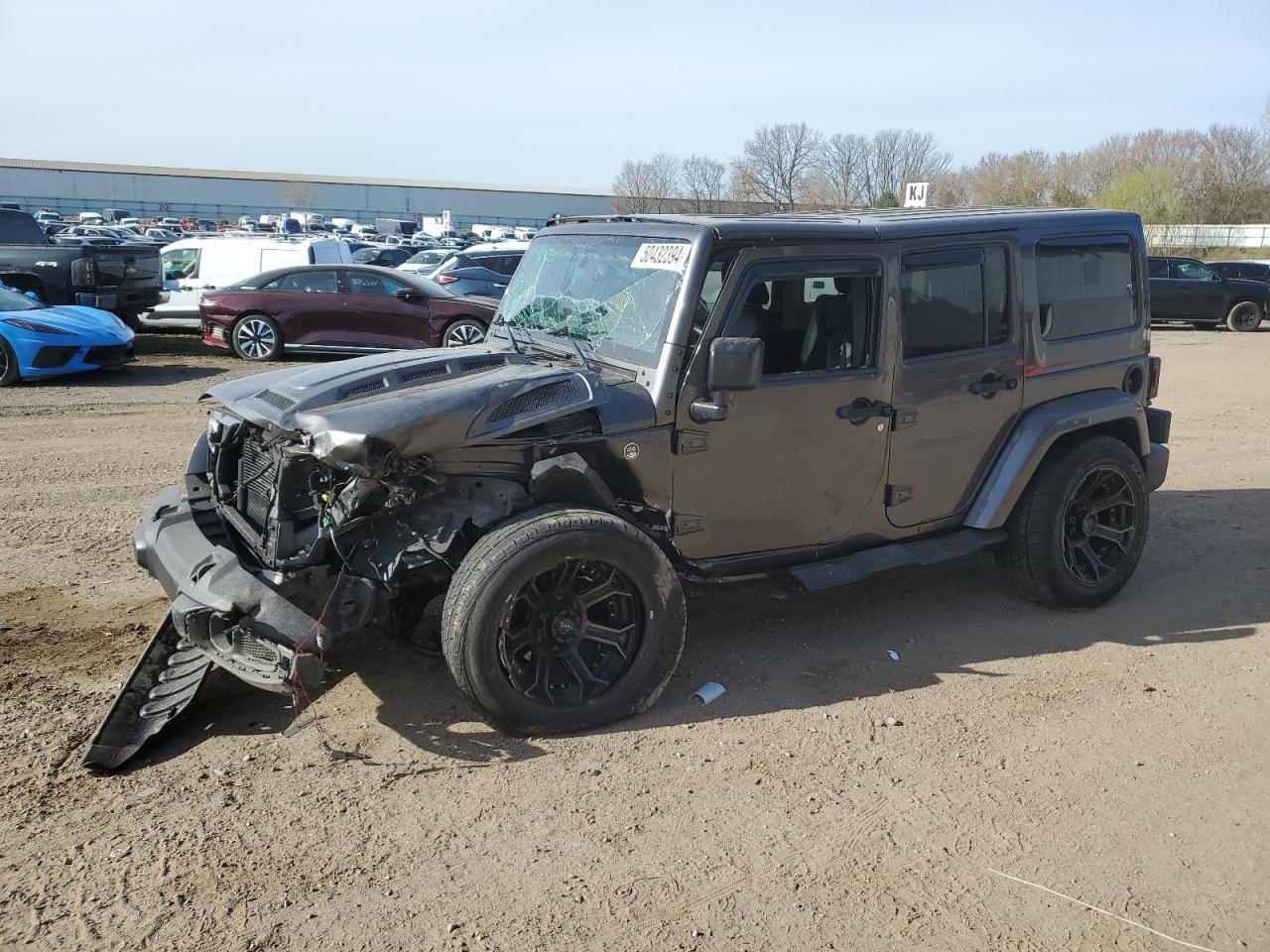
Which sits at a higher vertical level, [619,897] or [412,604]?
[412,604]

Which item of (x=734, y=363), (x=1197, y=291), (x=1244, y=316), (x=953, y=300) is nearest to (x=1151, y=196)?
(x=1244, y=316)

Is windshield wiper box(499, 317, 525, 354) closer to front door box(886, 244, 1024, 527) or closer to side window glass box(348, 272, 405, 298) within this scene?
front door box(886, 244, 1024, 527)

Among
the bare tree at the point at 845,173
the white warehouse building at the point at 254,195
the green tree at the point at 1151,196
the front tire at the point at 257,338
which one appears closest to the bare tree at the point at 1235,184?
the green tree at the point at 1151,196

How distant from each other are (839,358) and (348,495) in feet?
7.37

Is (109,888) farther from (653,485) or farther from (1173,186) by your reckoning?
(1173,186)

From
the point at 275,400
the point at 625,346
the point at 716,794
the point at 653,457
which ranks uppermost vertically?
the point at 625,346

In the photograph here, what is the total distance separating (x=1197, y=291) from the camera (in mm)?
23016

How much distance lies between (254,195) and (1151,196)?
71.6m

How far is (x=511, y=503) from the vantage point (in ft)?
13.8

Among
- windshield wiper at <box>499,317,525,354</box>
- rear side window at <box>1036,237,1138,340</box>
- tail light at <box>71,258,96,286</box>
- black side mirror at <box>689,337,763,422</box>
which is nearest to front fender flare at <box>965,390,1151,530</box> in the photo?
rear side window at <box>1036,237,1138,340</box>

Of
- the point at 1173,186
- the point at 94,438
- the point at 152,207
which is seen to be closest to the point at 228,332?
the point at 94,438

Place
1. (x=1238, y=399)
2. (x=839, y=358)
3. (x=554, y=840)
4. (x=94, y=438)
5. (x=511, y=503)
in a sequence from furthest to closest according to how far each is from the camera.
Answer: (x=1238, y=399), (x=94, y=438), (x=839, y=358), (x=511, y=503), (x=554, y=840)

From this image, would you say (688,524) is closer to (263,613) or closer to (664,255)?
(664,255)

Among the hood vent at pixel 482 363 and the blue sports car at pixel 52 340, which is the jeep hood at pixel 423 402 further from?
the blue sports car at pixel 52 340
